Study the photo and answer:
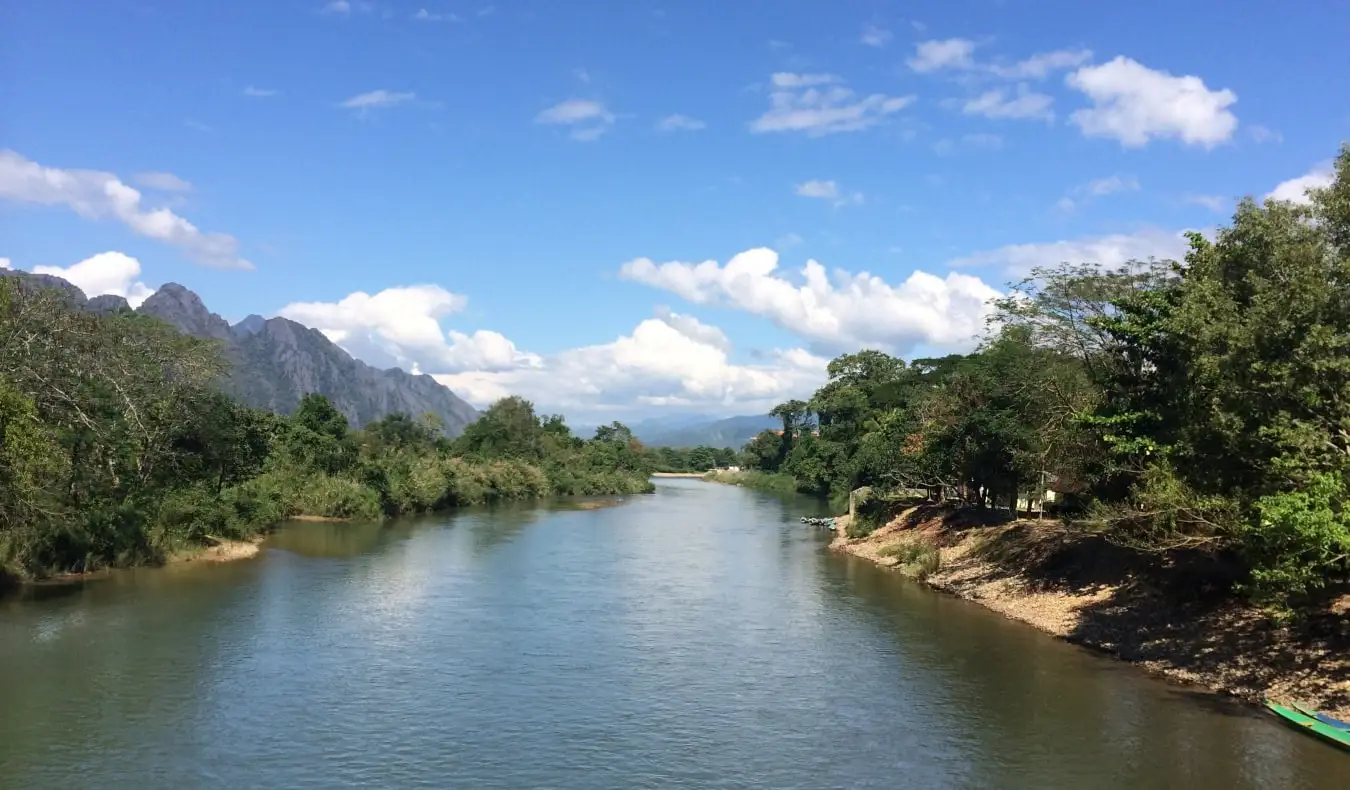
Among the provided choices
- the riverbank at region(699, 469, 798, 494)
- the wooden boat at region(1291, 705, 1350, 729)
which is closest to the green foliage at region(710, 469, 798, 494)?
the riverbank at region(699, 469, 798, 494)

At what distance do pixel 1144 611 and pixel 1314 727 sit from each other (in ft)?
30.1

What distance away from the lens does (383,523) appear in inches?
2462

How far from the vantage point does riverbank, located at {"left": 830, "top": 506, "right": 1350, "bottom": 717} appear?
2052 centimetres

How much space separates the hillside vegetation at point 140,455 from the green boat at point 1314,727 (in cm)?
3074

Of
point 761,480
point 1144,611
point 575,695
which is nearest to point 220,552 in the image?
point 575,695

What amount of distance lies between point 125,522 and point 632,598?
67.3 feet

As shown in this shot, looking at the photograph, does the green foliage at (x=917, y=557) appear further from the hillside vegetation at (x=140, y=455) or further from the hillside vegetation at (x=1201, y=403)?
the hillside vegetation at (x=140, y=455)

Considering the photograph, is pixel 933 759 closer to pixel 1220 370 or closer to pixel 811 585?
pixel 1220 370

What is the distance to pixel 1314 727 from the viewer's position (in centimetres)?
1781

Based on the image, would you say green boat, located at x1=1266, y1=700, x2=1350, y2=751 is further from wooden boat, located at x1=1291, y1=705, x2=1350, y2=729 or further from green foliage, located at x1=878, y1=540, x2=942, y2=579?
green foliage, located at x1=878, y1=540, x2=942, y2=579

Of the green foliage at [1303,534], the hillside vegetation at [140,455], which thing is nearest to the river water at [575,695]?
the hillside vegetation at [140,455]

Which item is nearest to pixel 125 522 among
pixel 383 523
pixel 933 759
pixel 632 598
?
pixel 632 598

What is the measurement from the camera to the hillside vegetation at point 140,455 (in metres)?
29.2

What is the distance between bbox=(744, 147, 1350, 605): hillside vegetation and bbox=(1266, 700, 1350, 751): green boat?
2.44 meters
